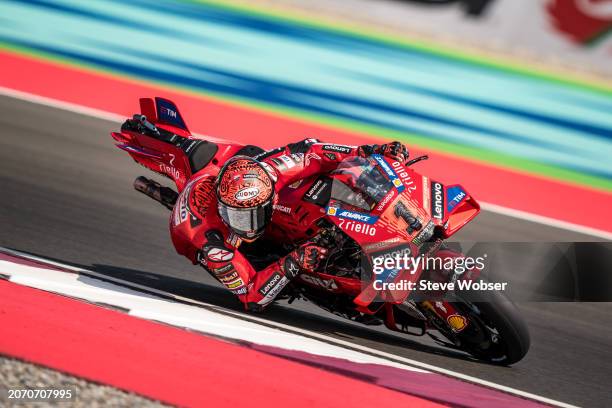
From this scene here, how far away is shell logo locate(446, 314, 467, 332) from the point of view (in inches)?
190

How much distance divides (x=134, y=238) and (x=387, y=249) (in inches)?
126

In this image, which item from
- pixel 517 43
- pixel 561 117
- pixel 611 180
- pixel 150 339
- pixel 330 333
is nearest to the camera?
pixel 150 339

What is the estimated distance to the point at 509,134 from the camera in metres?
11.6

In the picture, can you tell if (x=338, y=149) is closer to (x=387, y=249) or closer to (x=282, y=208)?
(x=282, y=208)

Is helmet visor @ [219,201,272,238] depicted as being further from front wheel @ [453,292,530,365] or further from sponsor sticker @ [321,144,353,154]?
front wheel @ [453,292,530,365]

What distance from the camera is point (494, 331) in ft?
15.9

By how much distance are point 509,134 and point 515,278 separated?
719cm

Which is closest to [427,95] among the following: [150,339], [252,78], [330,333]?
[252,78]

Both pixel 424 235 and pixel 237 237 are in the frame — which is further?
pixel 237 237

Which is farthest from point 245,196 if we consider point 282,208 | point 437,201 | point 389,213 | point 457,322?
point 457,322

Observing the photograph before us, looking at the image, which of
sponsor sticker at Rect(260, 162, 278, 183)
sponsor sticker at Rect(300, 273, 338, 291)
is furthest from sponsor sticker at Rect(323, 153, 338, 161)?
sponsor sticker at Rect(300, 273, 338, 291)

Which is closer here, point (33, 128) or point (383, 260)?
point (383, 260)

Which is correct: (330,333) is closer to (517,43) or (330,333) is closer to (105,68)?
(105,68)

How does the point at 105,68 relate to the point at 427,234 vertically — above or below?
below
